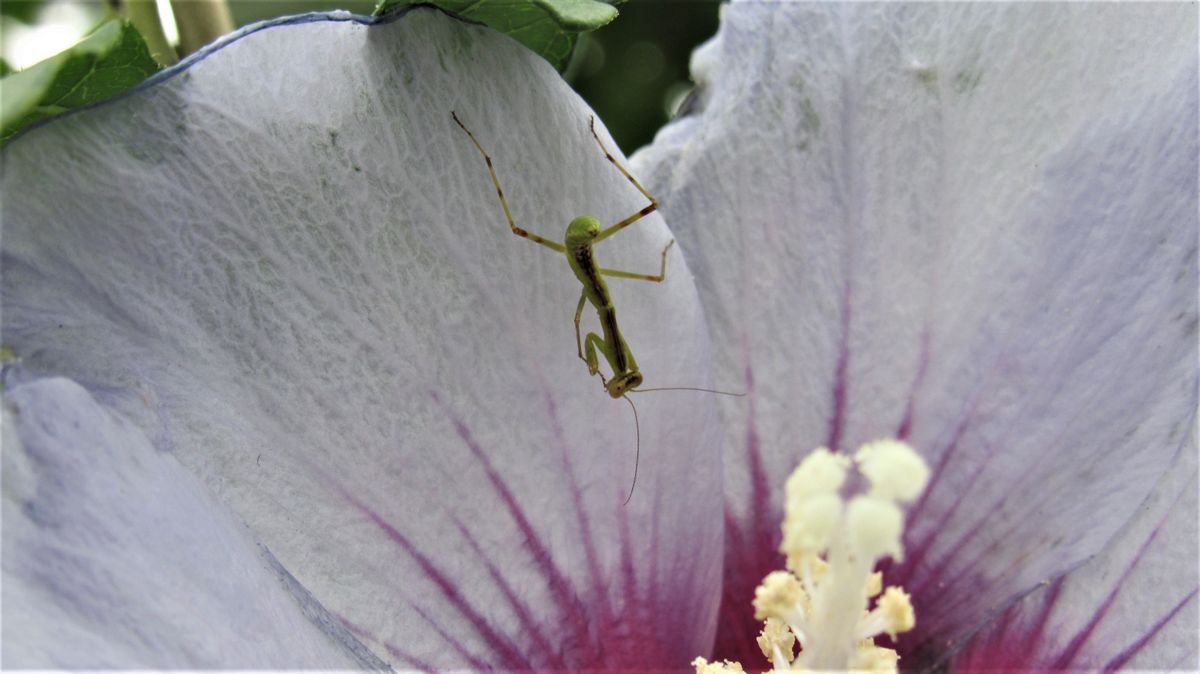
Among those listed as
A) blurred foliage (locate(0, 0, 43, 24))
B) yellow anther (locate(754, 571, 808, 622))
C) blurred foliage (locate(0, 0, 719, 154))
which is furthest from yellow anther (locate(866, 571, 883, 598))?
blurred foliage (locate(0, 0, 43, 24))

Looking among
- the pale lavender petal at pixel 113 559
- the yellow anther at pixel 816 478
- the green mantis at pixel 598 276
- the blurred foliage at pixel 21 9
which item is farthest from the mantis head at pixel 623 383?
the blurred foliage at pixel 21 9

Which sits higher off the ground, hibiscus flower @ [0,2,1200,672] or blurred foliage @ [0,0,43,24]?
blurred foliage @ [0,0,43,24]

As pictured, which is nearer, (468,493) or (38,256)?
(38,256)

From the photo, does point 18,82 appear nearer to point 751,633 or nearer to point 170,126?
point 170,126

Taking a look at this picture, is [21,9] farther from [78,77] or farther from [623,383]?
[623,383]

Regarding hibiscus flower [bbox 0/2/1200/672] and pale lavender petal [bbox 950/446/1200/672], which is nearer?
hibiscus flower [bbox 0/2/1200/672]

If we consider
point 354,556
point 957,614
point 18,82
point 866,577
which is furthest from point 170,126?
point 957,614

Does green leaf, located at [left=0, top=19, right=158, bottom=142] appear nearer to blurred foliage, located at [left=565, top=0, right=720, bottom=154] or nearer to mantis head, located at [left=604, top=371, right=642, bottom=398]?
mantis head, located at [left=604, top=371, right=642, bottom=398]
